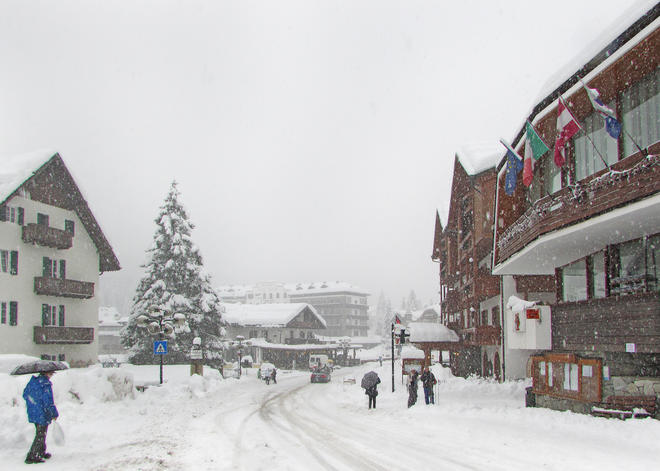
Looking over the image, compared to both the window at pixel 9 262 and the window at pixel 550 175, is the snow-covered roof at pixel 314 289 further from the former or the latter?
the window at pixel 550 175

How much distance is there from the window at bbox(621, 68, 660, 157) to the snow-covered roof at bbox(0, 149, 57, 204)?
97.5ft

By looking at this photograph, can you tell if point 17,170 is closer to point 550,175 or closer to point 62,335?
point 62,335

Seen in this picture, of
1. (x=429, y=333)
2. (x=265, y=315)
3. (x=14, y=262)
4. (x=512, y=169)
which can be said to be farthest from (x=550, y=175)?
(x=265, y=315)

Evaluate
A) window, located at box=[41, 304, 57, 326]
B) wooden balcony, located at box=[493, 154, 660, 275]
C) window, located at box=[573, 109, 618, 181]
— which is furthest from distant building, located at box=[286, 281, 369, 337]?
window, located at box=[573, 109, 618, 181]

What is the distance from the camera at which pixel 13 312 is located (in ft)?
113

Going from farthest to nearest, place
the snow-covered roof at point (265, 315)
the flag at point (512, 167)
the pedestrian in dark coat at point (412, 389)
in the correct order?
1. the snow-covered roof at point (265, 315)
2. the pedestrian in dark coat at point (412, 389)
3. the flag at point (512, 167)

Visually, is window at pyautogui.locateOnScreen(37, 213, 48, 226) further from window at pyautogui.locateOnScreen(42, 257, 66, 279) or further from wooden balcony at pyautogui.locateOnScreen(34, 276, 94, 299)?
wooden balcony at pyautogui.locateOnScreen(34, 276, 94, 299)

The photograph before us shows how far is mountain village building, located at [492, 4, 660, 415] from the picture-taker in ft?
46.9

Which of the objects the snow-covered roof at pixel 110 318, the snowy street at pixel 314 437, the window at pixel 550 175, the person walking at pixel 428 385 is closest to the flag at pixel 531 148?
the window at pixel 550 175

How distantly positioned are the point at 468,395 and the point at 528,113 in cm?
1233

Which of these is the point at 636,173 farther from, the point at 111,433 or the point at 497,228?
the point at 111,433

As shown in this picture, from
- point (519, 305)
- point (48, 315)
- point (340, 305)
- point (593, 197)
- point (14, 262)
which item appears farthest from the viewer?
point (340, 305)

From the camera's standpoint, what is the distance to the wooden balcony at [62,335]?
3516 centimetres

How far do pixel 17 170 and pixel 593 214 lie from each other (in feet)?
103
